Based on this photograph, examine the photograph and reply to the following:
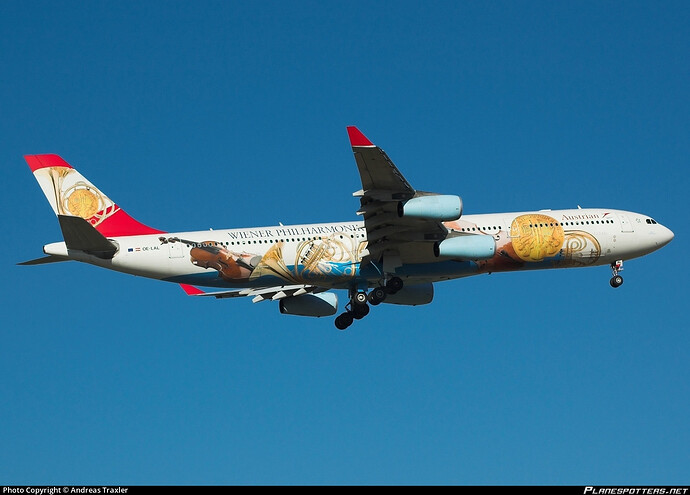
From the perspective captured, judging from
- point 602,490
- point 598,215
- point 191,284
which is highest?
point 598,215

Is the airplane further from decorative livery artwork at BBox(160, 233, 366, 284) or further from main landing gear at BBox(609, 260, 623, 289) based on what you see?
main landing gear at BBox(609, 260, 623, 289)

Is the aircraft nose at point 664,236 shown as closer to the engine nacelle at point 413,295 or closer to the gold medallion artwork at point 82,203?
the engine nacelle at point 413,295

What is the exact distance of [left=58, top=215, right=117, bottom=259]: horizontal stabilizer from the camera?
148 feet

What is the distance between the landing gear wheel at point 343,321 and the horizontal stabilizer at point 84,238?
1261 centimetres

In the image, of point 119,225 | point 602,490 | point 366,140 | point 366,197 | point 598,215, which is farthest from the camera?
point 598,215

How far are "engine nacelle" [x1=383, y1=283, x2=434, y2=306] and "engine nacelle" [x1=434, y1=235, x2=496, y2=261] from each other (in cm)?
611

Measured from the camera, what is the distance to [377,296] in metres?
51.1

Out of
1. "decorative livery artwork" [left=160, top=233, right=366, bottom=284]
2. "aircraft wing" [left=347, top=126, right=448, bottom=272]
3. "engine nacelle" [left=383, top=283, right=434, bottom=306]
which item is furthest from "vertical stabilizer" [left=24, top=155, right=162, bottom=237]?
"engine nacelle" [left=383, top=283, right=434, bottom=306]

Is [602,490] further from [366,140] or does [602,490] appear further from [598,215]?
[598,215]

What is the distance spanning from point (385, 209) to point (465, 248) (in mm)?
4550

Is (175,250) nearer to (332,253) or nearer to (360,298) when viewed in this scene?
(332,253)

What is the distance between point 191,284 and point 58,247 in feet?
21.4

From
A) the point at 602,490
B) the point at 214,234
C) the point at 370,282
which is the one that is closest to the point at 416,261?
the point at 370,282

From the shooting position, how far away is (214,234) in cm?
4975
